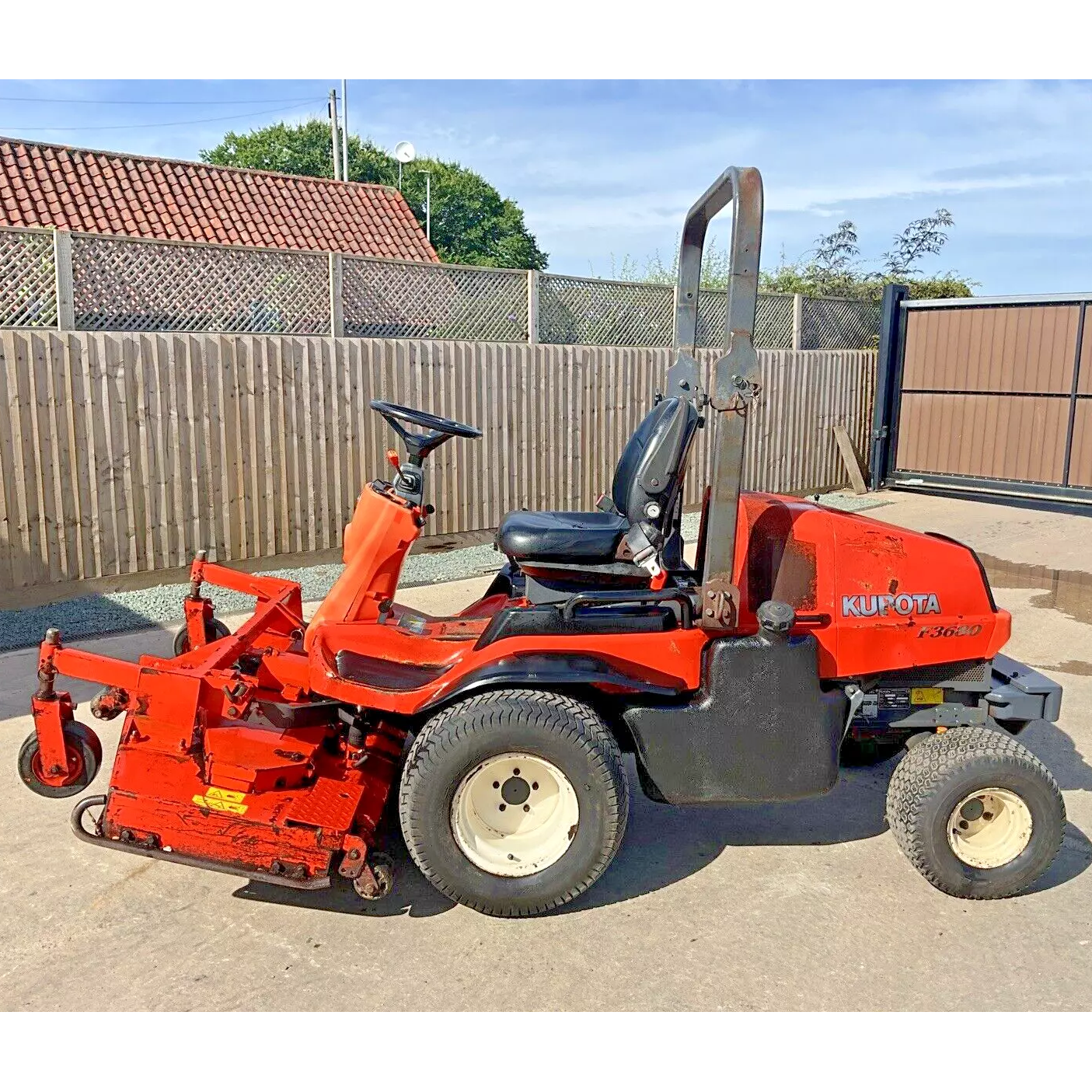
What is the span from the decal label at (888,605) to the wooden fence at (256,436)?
5233mm

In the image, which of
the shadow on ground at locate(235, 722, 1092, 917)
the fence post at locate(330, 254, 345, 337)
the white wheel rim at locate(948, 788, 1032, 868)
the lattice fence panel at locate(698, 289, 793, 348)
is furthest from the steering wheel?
the lattice fence panel at locate(698, 289, 793, 348)

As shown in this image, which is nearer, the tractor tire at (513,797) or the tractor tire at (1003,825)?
the tractor tire at (513,797)

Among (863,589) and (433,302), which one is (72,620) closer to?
(433,302)

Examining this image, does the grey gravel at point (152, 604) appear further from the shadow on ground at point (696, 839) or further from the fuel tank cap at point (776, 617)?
the fuel tank cap at point (776, 617)

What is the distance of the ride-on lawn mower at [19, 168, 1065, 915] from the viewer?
3.13 metres

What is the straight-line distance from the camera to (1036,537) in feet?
32.8

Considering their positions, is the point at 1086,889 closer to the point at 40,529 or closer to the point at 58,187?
the point at 40,529

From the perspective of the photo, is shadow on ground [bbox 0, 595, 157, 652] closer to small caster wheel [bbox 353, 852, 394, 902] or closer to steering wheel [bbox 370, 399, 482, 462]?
steering wheel [bbox 370, 399, 482, 462]

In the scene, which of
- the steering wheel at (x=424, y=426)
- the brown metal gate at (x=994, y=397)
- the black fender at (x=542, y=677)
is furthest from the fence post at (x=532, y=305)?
the black fender at (x=542, y=677)

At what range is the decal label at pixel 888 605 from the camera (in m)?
3.47

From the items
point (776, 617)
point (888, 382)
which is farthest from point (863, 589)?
point (888, 382)
